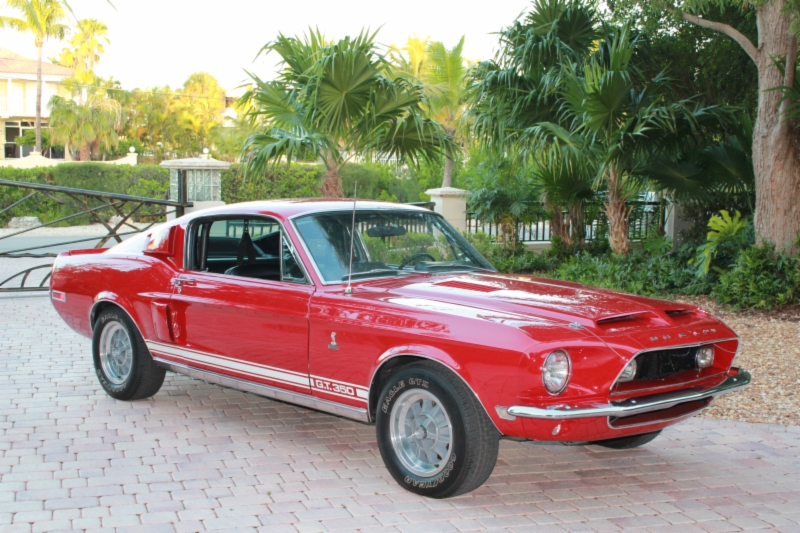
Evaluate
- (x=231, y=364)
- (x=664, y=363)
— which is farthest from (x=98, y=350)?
(x=664, y=363)

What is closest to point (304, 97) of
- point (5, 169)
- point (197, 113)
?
point (5, 169)

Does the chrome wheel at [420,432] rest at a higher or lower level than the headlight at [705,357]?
lower

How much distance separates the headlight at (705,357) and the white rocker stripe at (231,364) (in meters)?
2.39

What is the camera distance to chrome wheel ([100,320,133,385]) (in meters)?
6.61

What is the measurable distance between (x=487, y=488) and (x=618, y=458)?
1.15 meters

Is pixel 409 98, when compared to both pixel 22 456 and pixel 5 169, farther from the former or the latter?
pixel 5 169

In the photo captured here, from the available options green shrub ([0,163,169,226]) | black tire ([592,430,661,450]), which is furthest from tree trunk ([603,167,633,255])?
green shrub ([0,163,169,226])

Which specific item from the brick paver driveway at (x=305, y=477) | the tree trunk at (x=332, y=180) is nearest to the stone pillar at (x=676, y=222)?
the tree trunk at (x=332, y=180)

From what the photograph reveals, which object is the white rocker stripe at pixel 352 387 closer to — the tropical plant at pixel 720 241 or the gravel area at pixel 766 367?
the gravel area at pixel 766 367

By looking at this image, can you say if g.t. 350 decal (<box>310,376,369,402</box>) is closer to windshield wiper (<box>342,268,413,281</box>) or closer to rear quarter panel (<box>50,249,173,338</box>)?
windshield wiper (<box>342,268,413,281</box>)

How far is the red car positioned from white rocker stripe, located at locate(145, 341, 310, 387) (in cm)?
1

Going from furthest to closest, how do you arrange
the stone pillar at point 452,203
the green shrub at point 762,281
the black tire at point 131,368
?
the stone pillar at point 452,203
the green shrub at point 762,281
the black tire at point 131,368

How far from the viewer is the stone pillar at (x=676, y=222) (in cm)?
1602

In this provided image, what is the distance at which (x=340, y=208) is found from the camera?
5.70 m
